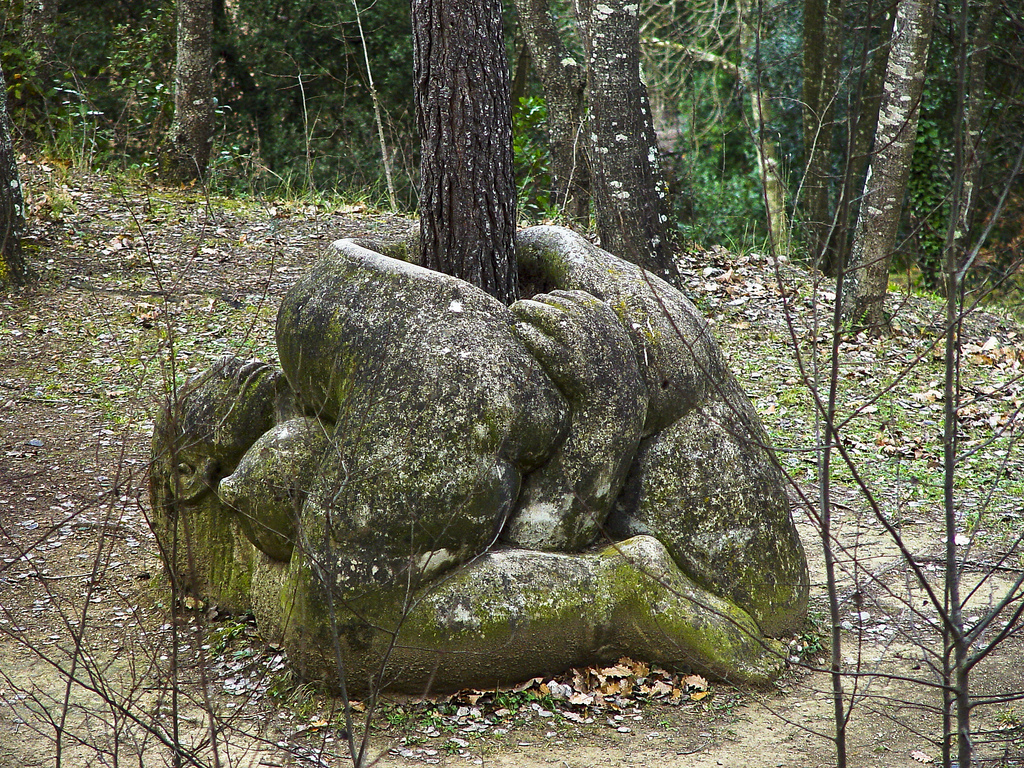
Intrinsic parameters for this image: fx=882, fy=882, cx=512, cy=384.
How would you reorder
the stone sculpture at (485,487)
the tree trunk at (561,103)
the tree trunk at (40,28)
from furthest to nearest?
the tree trunk at (40,28), the tree trunk at (561,103), the stone sculpture at (485,487)

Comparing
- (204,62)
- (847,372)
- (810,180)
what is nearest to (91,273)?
(204,62)

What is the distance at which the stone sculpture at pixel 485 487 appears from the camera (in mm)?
3652

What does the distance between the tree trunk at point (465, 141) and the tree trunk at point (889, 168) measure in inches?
184

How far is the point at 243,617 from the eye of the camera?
4418mm

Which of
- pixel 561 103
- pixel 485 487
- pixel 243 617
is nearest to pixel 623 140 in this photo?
pixel 561 103

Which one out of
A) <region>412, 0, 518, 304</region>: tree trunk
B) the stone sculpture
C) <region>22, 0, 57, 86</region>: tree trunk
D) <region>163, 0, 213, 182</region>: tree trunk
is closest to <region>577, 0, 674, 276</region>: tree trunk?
<region>412, 0, 518, 304</region>: tree trunk

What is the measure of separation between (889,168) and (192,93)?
8.50 m

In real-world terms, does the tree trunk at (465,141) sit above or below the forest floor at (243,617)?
above

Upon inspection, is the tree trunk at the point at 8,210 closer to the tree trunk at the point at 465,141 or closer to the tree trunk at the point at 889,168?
the tree trunk at the point at 465,141

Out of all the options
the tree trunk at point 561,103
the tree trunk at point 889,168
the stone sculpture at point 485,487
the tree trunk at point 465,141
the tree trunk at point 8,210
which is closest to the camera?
the stone sculpture at point 485,487

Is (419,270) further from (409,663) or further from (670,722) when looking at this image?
(670,722)

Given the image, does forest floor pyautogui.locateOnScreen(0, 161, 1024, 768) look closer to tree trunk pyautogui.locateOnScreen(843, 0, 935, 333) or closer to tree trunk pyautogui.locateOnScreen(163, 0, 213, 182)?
tree trunk pyautogui.locateOnScreen(843, 0, 935, 333)

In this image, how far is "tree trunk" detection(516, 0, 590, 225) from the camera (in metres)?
10.4

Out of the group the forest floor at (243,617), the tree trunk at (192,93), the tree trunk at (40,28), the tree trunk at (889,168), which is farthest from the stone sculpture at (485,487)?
the tree trunk at (40,28)
